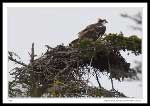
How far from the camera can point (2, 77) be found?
1346 centimetres

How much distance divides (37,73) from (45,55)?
16.0 inches

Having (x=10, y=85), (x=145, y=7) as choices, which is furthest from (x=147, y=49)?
(x=10, y=85)

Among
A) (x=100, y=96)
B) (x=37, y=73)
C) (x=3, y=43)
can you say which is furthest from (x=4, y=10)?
(x=100, y=96)

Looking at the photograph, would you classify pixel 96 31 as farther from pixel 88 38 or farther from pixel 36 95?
pixel 36 95

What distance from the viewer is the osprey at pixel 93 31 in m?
13.6

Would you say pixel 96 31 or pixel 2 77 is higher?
pixel 96 31

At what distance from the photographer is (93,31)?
44.8ft

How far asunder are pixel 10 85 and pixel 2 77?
0.79 ft

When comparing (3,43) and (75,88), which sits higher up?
(3,43)

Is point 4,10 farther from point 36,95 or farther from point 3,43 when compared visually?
point 36,95

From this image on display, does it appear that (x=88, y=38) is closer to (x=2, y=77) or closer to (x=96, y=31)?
(x=96, y=31)

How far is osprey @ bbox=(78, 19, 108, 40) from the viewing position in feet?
44.5

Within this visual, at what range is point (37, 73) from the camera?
13297 millimetres

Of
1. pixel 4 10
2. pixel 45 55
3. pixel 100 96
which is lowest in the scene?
pixel 100 96
